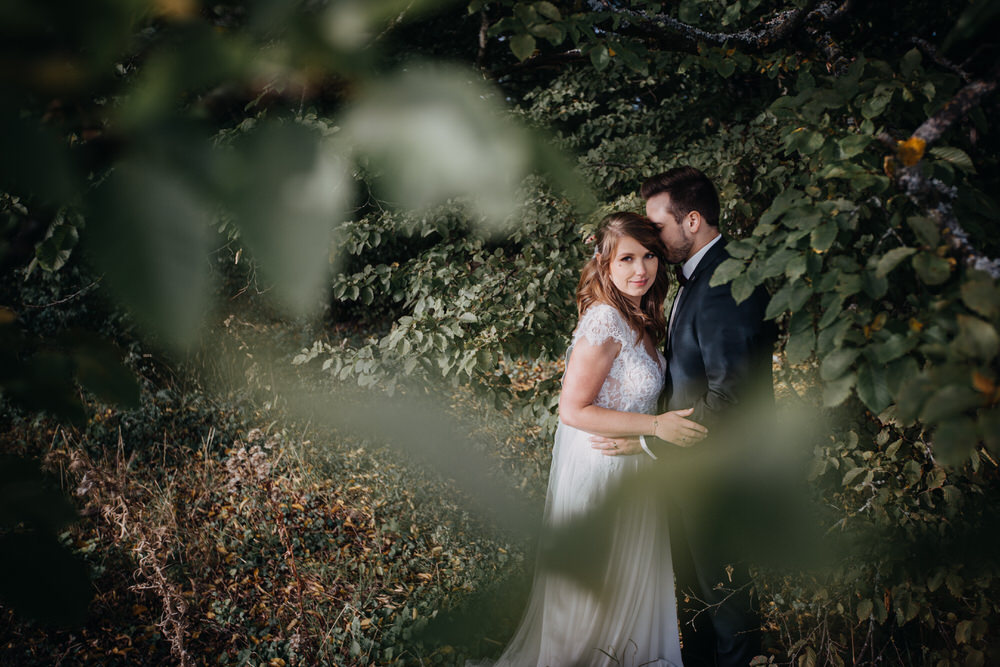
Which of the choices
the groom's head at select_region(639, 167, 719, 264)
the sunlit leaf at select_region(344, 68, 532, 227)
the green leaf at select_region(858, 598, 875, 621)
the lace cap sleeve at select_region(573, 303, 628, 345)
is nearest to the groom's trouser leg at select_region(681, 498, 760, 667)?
the green leaf at select_region(858, 598, 875, 621)

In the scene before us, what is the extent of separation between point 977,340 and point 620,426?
4.82 ft

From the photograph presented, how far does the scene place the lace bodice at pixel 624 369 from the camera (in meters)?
2.25

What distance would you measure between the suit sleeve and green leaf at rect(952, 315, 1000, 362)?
4.11 ft

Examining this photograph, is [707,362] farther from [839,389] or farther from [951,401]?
[951,401]

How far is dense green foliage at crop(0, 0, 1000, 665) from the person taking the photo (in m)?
0.29

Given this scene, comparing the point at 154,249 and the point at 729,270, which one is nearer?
the point at 154,249

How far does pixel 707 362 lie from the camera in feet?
6.68

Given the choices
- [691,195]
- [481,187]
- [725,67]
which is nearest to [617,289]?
[691,195]

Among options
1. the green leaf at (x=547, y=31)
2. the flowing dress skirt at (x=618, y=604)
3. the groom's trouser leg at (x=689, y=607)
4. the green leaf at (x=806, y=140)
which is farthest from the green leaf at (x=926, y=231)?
the groom's trouser leg at (x=689, y=607)

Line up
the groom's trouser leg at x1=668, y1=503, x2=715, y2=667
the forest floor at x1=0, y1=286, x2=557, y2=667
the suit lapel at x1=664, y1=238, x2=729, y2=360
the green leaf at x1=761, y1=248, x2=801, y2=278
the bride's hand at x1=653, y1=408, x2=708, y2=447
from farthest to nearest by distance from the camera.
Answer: the forest floor at x1=0, y1=286, x2=557, y2=667 → the groom's trouser leg at x1=668, y1=503, x2=715, y2=667 → the suit lapel at x1=664, y1=238, x2=729, y2=360 → the bride's hand at x1=653, y1=408, x2=708, y2=447 → the green leaf at x1=761, y1=248, x2=801, y2=278

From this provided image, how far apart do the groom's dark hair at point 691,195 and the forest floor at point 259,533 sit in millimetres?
1619

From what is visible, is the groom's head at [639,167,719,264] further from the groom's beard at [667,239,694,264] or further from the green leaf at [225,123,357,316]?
the green leaf at [225,123,357,316]

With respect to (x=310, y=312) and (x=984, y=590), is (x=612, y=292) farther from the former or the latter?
(x=310, y=312)

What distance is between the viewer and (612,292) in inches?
92.3
